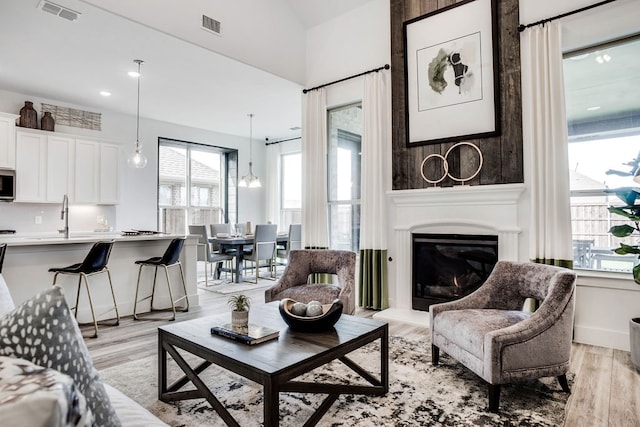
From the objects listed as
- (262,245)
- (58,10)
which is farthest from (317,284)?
(58,10)

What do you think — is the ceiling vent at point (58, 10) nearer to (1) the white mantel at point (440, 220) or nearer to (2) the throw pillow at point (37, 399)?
(1) the white mantel at point (440, 220)

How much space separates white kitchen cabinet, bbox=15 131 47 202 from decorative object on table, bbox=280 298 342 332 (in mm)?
5375

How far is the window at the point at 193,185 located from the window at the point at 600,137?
22.9 feet

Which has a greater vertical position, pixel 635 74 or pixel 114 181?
pixel 635 74

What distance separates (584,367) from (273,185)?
7.39 m

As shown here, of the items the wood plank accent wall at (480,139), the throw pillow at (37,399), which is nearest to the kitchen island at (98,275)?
the wood plank accent wall at (480,139)

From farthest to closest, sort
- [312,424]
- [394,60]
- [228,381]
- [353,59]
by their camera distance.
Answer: [353,59] < [394,60] < [228,381] < [312,424]

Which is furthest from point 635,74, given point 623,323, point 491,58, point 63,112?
point 63,112

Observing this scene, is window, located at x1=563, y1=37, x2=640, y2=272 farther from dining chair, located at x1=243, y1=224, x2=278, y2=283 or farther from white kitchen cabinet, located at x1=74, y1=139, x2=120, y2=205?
white kitchen cabinet, located at x1=74, y1=139, x2=120, y2=205

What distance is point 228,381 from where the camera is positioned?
8.32 ft

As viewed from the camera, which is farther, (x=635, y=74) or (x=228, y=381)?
(x=635, y=74)

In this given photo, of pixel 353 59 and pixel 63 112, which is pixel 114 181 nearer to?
pixel 63 112

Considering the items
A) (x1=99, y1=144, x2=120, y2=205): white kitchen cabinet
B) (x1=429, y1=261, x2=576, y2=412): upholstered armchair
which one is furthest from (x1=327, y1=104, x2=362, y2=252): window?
(x1=99, y1=144, x2=120, y2=205): white kitchen cabinet

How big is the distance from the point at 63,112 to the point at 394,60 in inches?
216
